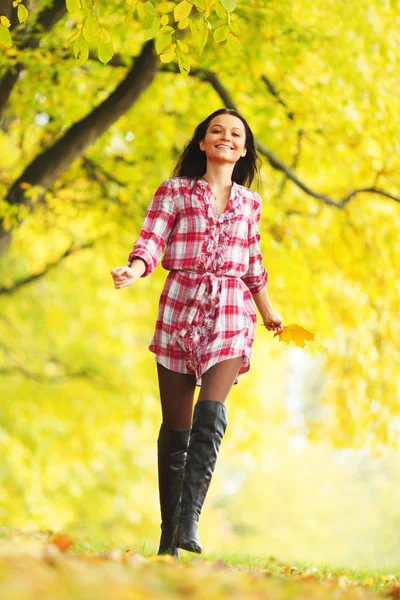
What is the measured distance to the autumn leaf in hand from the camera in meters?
3.93

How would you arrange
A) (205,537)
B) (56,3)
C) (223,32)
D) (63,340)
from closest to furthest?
(223,32) → (56,3) → (63,340) → (205,537)

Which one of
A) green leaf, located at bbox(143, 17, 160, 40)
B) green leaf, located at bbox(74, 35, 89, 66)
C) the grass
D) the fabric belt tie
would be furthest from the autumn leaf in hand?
the grass

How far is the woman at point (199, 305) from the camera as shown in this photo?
3598 mm

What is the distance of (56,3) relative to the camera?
5.76m

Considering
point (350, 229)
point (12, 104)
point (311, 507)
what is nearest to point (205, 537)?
point (311, 507)

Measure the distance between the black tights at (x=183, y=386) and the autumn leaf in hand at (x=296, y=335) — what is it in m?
0.34

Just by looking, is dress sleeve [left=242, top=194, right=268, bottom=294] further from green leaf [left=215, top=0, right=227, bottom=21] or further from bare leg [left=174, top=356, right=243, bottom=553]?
green leaf [left=215, top=0, right=227, bottom=21]

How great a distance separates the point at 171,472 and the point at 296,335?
0.88 m

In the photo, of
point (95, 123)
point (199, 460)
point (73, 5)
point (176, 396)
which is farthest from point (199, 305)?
point (95, 123)

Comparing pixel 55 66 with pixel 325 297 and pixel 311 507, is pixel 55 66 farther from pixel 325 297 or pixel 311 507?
pixel 311 507

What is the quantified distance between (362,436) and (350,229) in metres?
2.49

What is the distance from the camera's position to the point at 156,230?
12.5 feet

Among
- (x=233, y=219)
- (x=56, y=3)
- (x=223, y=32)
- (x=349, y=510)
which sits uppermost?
(x=349, y=510)

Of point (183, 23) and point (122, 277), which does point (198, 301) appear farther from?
point (183, 23)
